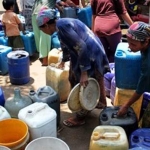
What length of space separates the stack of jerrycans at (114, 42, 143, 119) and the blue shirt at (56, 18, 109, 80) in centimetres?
17

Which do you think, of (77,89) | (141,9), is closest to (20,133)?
(77,89)

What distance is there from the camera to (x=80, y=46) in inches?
118

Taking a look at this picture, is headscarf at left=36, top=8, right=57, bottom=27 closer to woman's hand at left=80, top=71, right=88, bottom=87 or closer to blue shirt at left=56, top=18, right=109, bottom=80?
blue shirt at left=56, top=18, right=109, bottom=80

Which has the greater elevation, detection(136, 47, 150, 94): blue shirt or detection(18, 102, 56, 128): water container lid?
detection(136, 47, 150, 94): blue shirt

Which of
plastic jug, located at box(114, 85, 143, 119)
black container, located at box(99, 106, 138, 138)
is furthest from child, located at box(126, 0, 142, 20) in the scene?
black container, located at box(99, 106, 138, 138)

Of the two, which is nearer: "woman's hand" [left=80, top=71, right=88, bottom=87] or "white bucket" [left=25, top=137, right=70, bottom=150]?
"white bucket" [left=25, top=137, right=70, bottom=150]

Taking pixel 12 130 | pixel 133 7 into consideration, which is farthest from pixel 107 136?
pixel 133 7

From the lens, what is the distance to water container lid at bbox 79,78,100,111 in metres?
3.15

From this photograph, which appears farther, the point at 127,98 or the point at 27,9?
the point at 27,9

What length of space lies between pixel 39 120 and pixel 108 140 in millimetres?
676

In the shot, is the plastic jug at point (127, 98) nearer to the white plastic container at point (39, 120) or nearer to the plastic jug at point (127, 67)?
the plastic jug at point (127, 67)

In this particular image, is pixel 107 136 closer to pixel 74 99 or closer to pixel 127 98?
pixel 74 99

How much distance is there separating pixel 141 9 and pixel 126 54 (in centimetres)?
437

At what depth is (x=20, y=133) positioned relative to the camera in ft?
8.88
